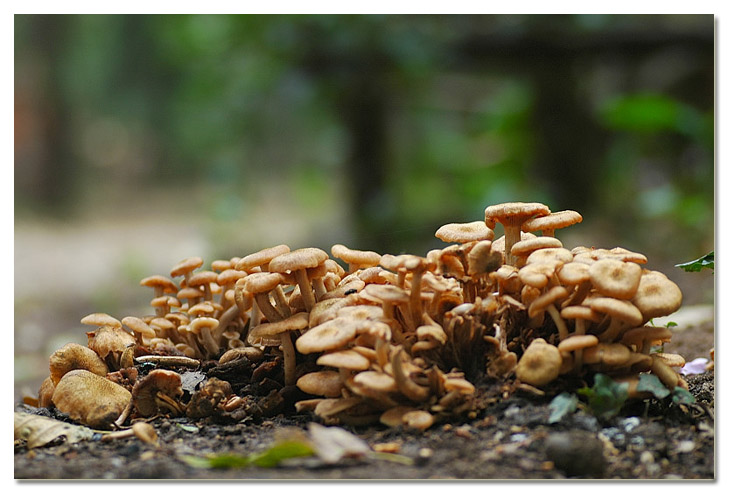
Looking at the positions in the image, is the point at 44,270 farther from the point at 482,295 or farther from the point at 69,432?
the point at 482,295

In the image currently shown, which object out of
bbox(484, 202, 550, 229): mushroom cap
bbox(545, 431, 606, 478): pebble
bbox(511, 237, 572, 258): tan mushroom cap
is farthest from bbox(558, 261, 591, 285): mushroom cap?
bbox(545, 431, 606, 478): pebble

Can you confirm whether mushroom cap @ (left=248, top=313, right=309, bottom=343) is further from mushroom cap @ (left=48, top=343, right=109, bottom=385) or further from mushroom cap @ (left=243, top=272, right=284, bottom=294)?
mushroom cap @ (left=48, top=343, right=109, bottom=385)

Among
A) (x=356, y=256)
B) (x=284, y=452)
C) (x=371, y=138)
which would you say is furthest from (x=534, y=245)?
(x=371, y=138)

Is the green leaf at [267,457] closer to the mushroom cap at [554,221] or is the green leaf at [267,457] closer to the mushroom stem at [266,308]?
the mushroom stem at [266,308]

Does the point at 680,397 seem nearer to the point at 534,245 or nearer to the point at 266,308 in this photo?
the point at 534,245

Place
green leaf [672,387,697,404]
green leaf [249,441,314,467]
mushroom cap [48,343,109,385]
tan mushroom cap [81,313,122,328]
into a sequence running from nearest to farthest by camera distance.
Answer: green leaf [249,441,314,467], green leaf [672,387,697,404], mushroom cap [48,343,109,385], tan mushroom cap [81,313,122,328]

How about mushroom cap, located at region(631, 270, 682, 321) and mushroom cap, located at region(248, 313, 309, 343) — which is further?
mushroom cap, located at region(248, 313, 309, 343)
